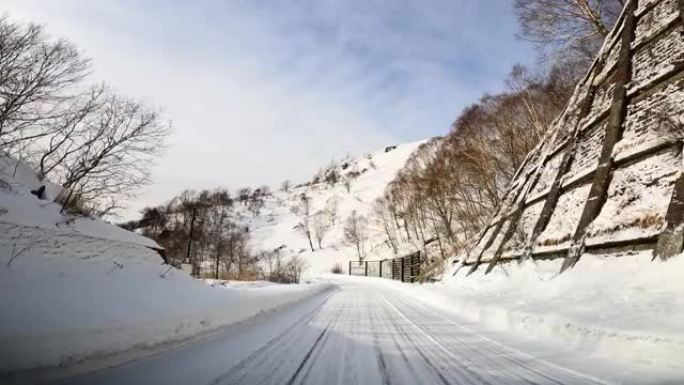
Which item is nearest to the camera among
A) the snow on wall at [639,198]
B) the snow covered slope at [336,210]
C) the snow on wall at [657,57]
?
the snow on wall at [639,198]

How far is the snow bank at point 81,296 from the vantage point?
3953 mm

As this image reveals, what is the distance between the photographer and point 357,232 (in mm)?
85375

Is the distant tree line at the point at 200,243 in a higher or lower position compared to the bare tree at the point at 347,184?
lower

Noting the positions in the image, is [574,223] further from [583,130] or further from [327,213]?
[327,213]

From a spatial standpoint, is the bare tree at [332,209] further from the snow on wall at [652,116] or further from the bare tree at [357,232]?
the snow on wall at [652,116]

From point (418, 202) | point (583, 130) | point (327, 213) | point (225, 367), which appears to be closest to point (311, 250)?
point (327, 213)

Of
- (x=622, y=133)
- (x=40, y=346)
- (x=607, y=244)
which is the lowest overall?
(x=40, y=346)

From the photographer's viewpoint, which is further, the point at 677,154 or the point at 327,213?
the point at 327,213

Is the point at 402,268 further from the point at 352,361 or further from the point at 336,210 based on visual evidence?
the point at 336,210

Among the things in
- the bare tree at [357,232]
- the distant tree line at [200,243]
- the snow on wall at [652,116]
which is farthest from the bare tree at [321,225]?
the snow on wall at [652,116]

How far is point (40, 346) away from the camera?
3713 millimetres

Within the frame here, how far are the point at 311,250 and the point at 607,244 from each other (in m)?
86.6

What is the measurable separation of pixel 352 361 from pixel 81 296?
3.53 metres

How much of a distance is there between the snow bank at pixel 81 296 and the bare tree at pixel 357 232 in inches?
2731
